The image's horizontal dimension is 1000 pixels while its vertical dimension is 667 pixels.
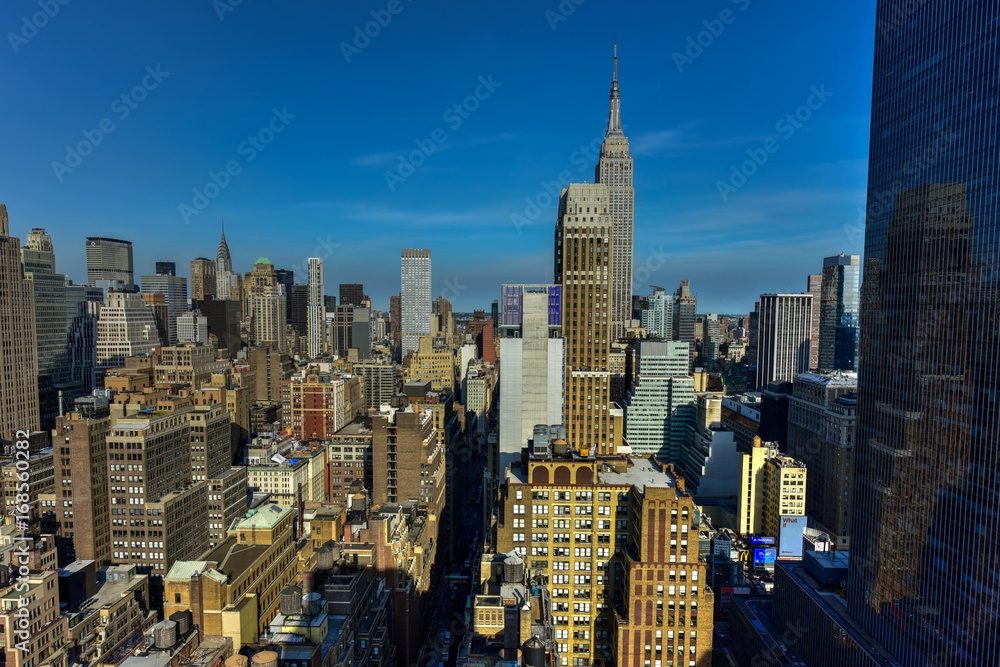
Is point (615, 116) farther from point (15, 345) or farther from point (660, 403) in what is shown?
point (15, 345)

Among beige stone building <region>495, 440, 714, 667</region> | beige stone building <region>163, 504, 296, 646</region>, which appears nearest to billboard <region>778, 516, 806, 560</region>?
beige stone building <region>495, 440, 714, 667</region>

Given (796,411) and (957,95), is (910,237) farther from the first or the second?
(796,411)

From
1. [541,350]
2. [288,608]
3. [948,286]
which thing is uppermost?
[948,286]

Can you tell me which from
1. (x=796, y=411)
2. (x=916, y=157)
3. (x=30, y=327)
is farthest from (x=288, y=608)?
(x=796, y=411)

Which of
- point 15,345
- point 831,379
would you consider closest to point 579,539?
point 831,379

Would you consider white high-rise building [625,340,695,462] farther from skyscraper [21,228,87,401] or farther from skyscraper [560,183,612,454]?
skyscraper [21,228,87,401]
